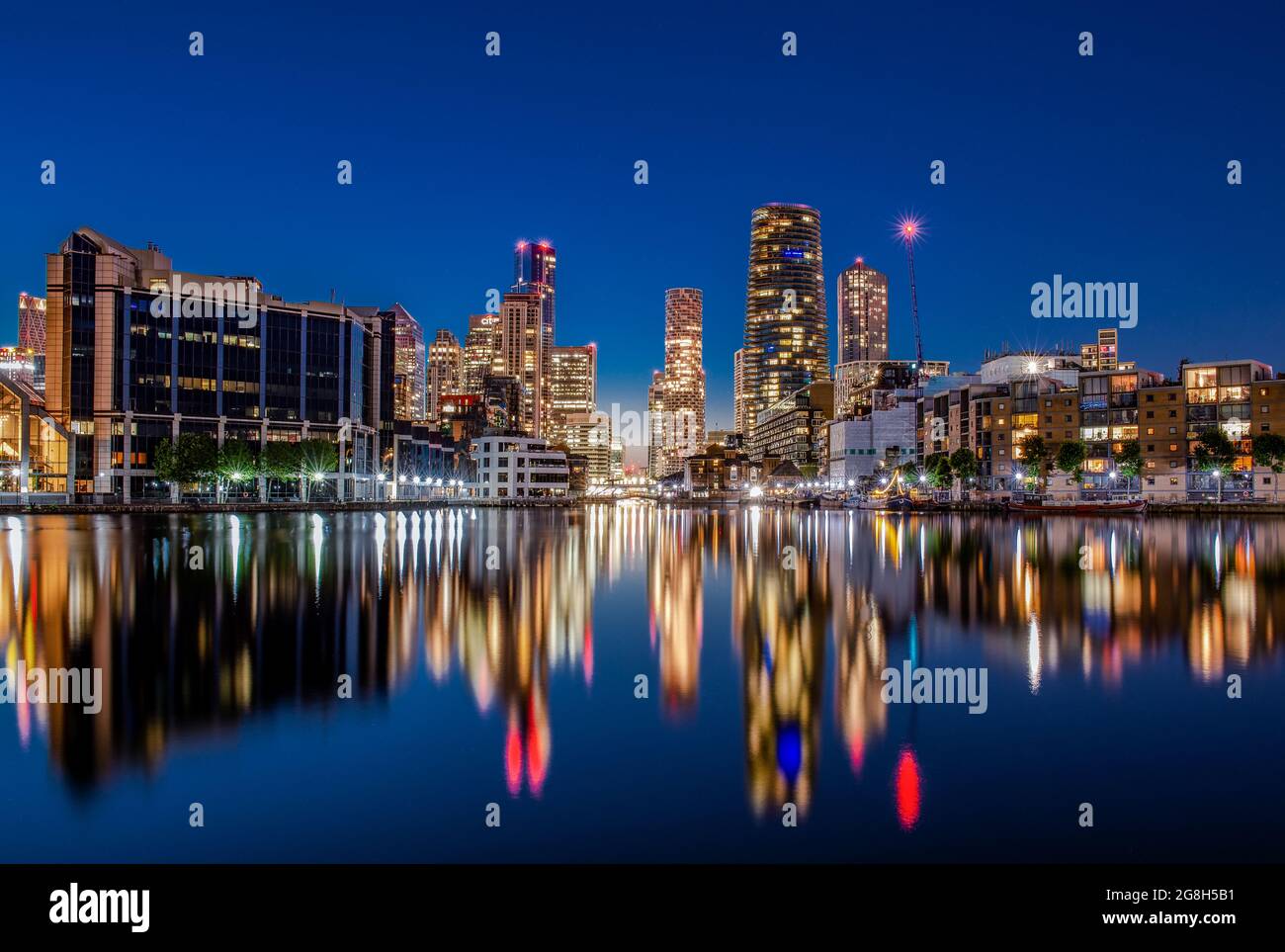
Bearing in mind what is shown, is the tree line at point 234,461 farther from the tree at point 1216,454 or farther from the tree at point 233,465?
the tree at point 1216,454

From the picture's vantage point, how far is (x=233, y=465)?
4577 inches

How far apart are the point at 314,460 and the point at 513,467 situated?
5361 cm

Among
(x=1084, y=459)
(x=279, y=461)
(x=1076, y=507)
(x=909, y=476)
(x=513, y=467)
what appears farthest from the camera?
(x=513, y=467)

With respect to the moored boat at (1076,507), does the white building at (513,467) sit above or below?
above

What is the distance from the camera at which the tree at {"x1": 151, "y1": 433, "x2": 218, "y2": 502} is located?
369 ft

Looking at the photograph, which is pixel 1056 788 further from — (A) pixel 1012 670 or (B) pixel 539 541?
(B) pixel 539 541

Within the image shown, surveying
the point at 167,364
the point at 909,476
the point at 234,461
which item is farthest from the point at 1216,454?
the point at 167,364

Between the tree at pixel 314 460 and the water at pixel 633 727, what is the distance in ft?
335

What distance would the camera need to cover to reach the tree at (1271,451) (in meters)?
112

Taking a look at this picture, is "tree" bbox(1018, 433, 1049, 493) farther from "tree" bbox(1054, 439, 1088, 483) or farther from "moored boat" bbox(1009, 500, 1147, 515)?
"moored boat" bbox(1009, 500, 1147, 515)

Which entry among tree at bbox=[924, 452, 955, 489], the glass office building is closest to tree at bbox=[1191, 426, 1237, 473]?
tree at bbox=[924, 452, 955, 489]

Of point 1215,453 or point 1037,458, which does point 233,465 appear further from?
point 1215,453

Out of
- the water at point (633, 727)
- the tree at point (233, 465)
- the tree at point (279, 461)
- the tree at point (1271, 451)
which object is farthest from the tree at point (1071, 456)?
the tree at point (233, 465)

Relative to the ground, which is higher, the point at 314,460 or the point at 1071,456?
the point at 314,460
